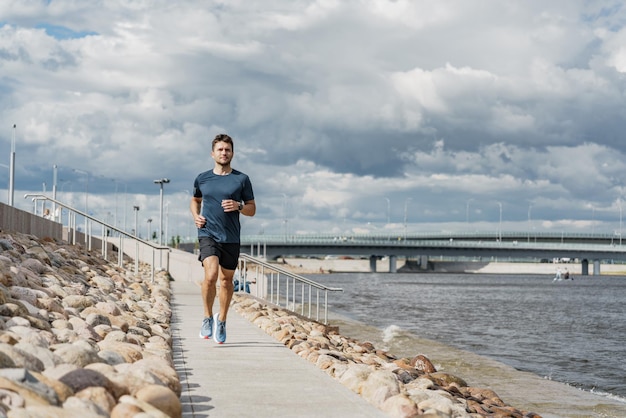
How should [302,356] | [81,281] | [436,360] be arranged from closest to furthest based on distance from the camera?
[302,356] → [81,281] → [436,360]

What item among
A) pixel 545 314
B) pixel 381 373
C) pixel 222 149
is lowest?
pixel 545 314

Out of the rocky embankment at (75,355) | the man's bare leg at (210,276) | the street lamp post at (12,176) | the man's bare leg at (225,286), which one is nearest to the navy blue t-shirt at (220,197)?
the man's bare leg at (210,276)

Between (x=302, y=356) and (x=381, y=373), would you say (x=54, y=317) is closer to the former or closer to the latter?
(x=302, y=356)

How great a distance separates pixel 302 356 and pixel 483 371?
9.70m

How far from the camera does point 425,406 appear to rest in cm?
679

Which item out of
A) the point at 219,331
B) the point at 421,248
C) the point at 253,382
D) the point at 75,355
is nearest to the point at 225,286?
the point at 219,331

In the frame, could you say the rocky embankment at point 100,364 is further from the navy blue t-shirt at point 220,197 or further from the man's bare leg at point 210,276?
the navy blue t-shirt at point 220,197

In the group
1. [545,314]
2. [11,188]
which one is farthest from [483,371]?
[545,314]

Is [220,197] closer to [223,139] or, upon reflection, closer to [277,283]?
[223,139]

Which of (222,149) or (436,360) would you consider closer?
(222,149)

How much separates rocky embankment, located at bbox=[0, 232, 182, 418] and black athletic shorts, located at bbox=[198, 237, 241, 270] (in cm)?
102

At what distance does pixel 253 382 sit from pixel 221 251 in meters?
2.13

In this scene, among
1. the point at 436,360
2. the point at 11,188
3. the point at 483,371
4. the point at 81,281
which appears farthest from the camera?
the point at 11,188

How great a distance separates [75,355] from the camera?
6164 millimetres
